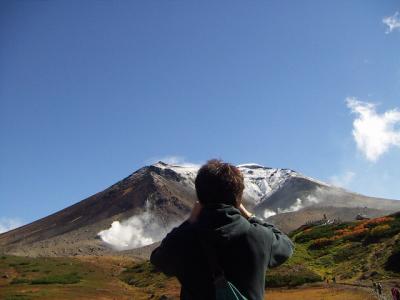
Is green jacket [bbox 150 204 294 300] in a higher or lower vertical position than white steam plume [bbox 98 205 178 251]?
lower

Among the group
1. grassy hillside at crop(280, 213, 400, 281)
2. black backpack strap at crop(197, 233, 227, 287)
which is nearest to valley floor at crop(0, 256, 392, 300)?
grassy hillside at crop(280, 213, 400, 281)

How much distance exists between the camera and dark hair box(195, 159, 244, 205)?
293 cm

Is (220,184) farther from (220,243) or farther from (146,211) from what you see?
(146,211)

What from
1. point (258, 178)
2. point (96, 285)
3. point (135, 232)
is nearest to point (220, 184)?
point (96, 285)

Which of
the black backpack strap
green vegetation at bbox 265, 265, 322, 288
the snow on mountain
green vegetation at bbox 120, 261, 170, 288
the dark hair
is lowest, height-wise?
the black backpack strap

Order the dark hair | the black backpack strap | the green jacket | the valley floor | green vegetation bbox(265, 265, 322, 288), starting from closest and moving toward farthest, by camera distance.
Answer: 1. the black backpack strap
2. the green jacket
3. the dark hair
4. the valley floor
5. green vegetation bbox(265, 265, 322, 288)

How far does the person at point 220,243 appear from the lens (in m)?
2.72

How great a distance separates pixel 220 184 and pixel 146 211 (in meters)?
120

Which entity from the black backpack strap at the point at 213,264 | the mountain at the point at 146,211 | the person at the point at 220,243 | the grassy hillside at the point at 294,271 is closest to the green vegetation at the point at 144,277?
the grassy hillside at the point at 294,271

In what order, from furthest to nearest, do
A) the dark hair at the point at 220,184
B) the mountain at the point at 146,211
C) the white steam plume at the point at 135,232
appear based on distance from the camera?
the white steam plume at the point at 135,232, the mountain at the point at 146,211, the dark hair at the point at 220,184

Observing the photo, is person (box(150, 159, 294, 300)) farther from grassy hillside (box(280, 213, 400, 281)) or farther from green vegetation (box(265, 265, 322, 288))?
green vegetation (box(265, 265, 322, 288))

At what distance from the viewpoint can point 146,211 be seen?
120875 mm

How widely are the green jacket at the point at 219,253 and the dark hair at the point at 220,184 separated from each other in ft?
0.23

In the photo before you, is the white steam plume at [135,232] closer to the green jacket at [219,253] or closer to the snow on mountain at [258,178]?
the snow on mountain at [258,178]
